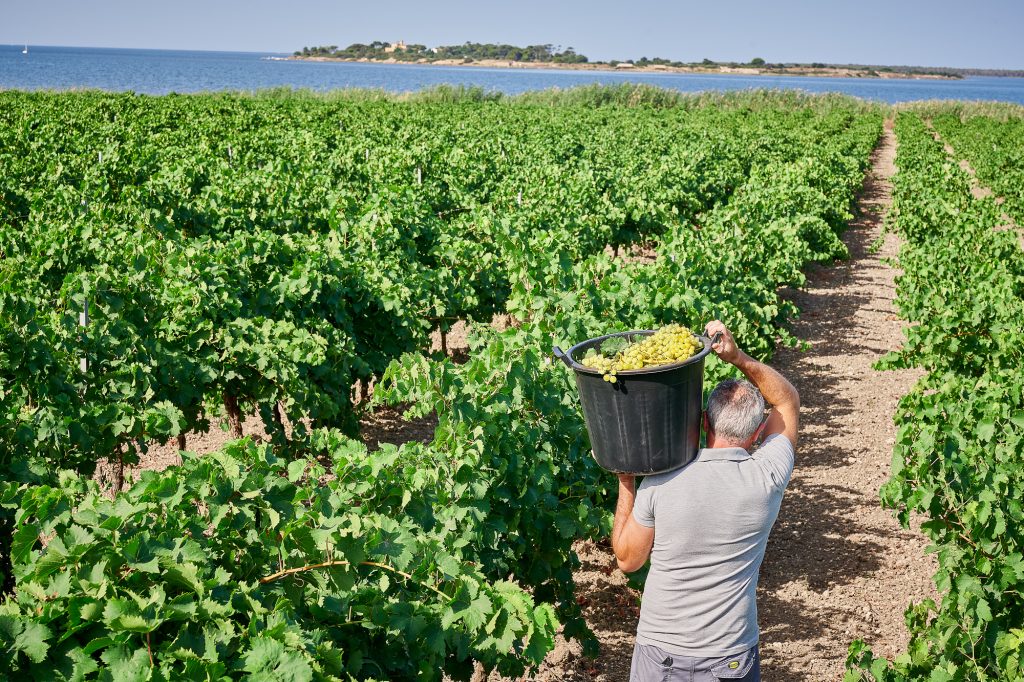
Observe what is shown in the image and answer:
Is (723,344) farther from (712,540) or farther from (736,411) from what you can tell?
(712,540)

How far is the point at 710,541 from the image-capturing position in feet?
9.04

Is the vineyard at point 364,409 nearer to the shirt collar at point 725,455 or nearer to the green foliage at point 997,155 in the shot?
the shirt collar at point 725,455

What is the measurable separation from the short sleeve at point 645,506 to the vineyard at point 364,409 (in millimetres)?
426

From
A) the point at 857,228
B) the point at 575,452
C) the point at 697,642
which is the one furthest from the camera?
the point at 857,228

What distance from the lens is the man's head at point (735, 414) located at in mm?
2811

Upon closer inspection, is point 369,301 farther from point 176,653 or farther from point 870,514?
point 176,653

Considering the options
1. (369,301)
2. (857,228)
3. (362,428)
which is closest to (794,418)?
(369,301)

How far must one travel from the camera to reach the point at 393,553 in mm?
2891

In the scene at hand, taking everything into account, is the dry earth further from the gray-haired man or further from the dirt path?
the gray-haired man

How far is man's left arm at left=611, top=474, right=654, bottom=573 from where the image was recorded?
2.86m

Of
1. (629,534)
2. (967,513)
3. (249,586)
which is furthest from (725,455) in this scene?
(967,513)

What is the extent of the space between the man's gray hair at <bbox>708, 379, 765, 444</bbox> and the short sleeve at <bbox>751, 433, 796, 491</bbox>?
3.5 inches

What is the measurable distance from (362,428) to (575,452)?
401 cm

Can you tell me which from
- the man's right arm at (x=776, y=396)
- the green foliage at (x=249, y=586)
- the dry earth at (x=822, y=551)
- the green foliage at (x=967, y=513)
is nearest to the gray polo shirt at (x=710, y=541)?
the man's right arm at (x=776, y=396)
